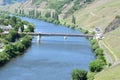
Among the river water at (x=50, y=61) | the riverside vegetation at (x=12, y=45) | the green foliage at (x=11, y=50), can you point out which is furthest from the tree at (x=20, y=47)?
the green foliage at (x=11, y=50)

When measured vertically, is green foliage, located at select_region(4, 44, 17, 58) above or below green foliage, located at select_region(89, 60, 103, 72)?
above

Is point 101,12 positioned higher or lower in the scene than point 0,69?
higher

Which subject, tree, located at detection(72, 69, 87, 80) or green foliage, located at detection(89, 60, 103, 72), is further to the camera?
green foliage, located at detection(89, 60, 103, 72)

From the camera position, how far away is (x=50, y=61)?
9319 cm

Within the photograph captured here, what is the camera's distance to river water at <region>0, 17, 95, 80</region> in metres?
78.2

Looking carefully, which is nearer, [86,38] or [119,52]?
[119,52]

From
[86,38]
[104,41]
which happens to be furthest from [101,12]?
[104,41]

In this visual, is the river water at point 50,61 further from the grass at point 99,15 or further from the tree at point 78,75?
the grass at point 99,15

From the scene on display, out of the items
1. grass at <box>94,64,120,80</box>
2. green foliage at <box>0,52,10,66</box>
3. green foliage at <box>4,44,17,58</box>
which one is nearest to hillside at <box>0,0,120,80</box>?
grass at <box>94,64,120,80</box>

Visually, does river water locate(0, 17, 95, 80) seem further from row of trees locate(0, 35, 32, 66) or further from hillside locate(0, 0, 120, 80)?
hillside locate(0, 0, 120, 80)

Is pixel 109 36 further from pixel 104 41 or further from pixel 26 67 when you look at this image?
pixel 26 67

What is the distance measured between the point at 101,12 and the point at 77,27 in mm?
14280

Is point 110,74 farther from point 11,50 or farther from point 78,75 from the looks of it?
point 11,50

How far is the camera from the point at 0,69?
83.2 meters
